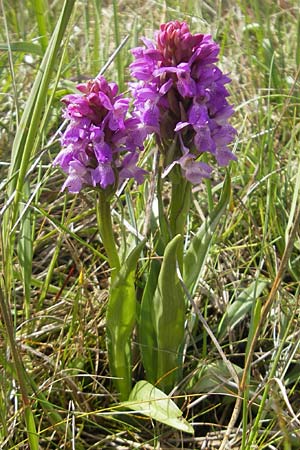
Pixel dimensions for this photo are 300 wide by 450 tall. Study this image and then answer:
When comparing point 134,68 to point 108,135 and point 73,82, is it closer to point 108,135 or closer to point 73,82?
point 108,135

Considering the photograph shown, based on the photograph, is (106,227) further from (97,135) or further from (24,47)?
(24,47)

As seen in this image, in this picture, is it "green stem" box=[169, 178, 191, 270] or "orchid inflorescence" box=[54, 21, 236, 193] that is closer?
"orchid inflorescence" box=[54, 21, 236, 193]

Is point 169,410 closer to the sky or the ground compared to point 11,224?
closer to the ground

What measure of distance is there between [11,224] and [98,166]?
249 millimetres

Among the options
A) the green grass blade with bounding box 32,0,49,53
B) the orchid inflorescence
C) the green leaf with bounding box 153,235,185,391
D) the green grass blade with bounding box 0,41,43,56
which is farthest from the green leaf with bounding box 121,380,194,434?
the green grass blade with bounding box 32,0,49,53

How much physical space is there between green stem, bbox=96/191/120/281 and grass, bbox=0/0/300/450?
7 centimetres

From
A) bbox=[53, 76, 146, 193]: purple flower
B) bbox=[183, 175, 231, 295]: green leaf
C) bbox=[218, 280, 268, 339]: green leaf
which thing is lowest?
bbox=[218, 280, 268, 339]: green leaf

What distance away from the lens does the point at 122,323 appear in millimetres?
1445

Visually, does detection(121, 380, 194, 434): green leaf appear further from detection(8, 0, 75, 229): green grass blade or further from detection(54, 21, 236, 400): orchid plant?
detection(8, 0, 75, 229): green grass blade

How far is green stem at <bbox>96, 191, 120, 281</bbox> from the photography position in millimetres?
1350

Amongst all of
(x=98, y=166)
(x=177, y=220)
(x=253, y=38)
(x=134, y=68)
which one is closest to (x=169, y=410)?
(x=177, y=220)

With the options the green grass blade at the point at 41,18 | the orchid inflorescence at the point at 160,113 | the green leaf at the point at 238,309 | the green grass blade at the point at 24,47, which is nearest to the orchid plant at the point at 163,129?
the orchid inflorescence at the point at 160,113

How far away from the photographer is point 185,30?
1.26 m

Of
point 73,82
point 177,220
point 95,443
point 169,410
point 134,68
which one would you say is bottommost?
point 95,443
